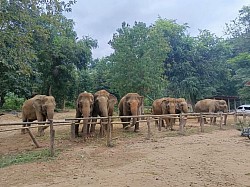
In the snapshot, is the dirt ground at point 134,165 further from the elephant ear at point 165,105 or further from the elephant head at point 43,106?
the elephant ear at point 165,105

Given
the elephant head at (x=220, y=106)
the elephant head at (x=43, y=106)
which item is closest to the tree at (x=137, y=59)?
the elephant head at (x=220, y=106)

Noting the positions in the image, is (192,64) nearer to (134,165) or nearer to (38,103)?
(38,103)

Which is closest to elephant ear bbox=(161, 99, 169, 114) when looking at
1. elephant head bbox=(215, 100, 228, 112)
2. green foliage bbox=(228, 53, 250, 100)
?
elephant head bbox=(215, 100, 228, 112)

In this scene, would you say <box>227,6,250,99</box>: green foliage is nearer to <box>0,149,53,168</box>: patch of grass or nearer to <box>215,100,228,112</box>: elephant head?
<box>215,100,228,112</box>: elephant head

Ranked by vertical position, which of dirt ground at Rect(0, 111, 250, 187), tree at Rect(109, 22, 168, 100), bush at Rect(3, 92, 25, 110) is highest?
tree at Rect(109, 22, 168, 100)

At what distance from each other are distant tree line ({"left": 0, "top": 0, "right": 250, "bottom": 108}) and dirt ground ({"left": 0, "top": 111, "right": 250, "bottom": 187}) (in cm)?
404

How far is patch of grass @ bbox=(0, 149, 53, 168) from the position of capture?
8.68 m

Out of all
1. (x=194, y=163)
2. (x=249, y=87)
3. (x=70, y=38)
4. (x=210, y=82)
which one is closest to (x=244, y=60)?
(x=249, y=87)

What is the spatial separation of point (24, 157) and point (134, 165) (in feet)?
10.9

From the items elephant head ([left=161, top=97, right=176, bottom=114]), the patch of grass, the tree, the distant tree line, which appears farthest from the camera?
the tree

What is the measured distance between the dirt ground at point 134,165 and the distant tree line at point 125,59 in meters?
4.04

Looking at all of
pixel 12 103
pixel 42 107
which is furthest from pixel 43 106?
pixel 12 103

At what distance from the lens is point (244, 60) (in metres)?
26.3

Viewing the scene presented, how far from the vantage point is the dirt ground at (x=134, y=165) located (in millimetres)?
6830
